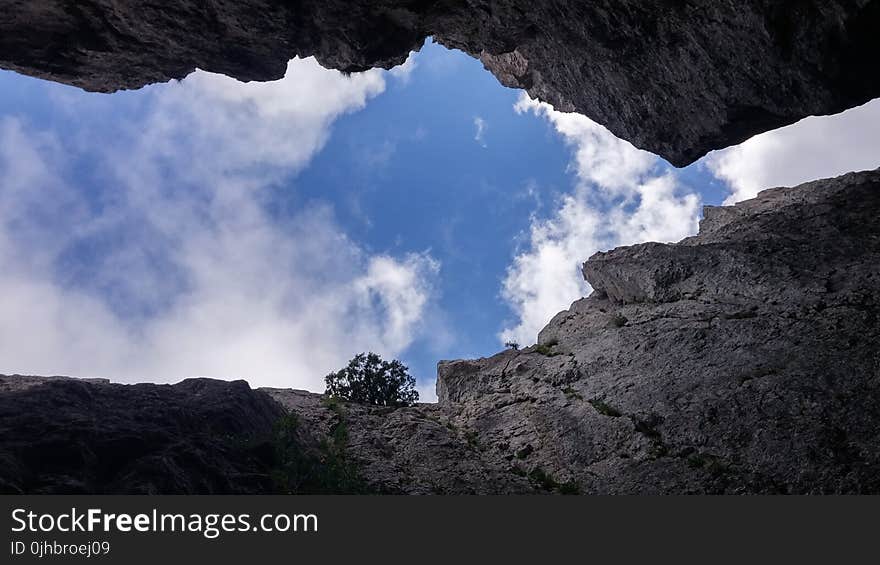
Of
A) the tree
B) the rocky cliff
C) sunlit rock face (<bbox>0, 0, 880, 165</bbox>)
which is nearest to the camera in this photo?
the rocky cliff

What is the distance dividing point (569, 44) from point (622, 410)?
887 inches

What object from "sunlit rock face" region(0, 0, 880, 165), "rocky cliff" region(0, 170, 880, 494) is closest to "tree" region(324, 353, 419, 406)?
"rocky cliff" region(0, 170, 880, 494)

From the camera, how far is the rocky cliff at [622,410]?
64.2 feet

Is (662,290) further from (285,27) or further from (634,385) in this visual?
(285,27)

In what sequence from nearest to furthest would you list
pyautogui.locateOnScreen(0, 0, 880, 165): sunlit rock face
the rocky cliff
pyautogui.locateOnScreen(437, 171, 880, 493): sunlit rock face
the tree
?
the rocky cliff, pyautogui.locateOnScreen(437, 171, 880, 493): sunlit rock face, pyautogui.locateOnScreen(0, 0, 880, 165): sunlit rock face, the tree

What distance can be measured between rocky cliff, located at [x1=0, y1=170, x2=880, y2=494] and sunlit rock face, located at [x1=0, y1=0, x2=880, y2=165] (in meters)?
7.61

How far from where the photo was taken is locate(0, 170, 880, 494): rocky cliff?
19.6 meters

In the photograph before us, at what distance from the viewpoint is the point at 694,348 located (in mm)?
27234

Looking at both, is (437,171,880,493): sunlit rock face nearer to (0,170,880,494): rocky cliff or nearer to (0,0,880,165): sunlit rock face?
(0,170,880,494): rocky cliff

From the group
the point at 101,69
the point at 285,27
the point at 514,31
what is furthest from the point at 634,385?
the point at 101,69

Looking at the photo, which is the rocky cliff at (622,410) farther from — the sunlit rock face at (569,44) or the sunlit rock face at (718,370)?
the sunlit rock face at (569,44)

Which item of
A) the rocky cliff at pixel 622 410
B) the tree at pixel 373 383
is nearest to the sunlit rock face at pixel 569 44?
the rocky cliff at pixel 622 410

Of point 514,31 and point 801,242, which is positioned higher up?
point 514,31

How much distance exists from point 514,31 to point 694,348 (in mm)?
21014
